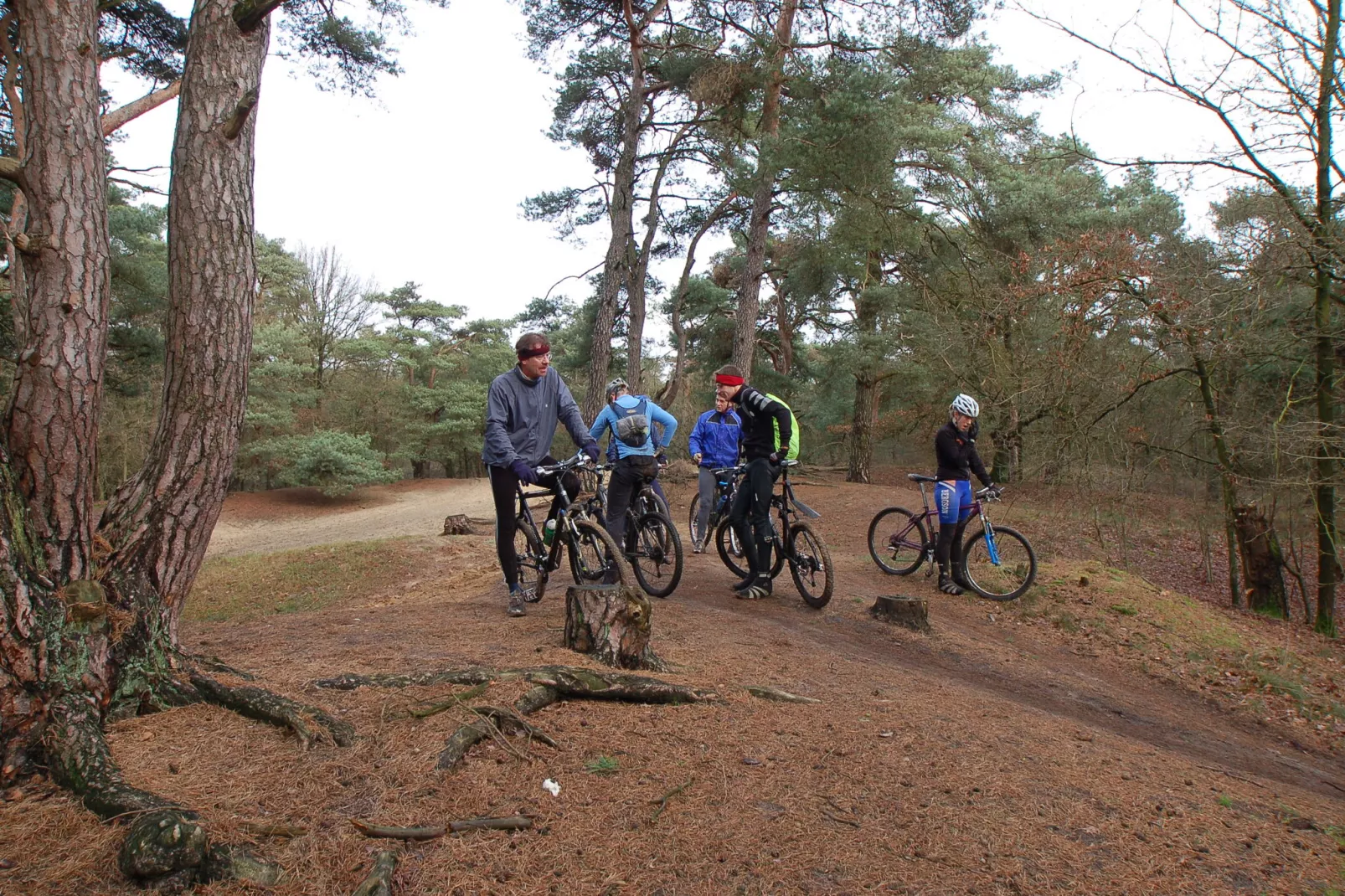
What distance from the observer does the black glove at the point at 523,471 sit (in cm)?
498

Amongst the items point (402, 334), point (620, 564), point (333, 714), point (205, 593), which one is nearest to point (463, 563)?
point (205, 593)

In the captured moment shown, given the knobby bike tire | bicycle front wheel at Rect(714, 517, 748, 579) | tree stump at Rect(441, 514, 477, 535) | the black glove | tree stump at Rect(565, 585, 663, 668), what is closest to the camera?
tree stump at Rect(565, 585, 663, 668)

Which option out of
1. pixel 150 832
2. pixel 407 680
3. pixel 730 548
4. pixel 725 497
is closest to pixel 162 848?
pixel 150 832

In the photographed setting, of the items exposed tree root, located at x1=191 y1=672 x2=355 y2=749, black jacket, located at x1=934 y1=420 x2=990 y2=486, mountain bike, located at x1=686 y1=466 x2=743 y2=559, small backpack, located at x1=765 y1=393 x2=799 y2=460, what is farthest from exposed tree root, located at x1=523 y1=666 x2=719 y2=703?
black jacket, located at x1=934 y1=420 x2=990 y2=486

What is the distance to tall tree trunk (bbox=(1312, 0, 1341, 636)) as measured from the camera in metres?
7.99

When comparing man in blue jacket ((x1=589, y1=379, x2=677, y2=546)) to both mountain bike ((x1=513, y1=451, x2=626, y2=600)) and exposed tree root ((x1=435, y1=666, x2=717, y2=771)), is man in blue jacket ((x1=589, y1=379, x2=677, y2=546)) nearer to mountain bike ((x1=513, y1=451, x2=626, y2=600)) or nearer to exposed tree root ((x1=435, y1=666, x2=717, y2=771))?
mountain bike ((x1=513, y1=451, x2=626, y2=600))

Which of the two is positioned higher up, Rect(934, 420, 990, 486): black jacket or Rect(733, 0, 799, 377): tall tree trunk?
Rect(733, 0, 799, 377): tall tree trunk

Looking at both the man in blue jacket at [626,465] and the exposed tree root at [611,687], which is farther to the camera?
the man in blue jacket at [626,465]

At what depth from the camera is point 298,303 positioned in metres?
30.5

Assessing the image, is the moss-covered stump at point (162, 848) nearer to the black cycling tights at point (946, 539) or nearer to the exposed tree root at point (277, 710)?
the exposed tree root at point (277, 710)

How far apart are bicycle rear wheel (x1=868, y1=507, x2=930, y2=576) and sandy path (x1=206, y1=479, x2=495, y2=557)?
313 inches

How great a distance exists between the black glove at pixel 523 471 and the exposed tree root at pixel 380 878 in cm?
303

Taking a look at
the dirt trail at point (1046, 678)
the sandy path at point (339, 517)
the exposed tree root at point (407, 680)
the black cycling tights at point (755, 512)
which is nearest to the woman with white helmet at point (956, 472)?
the dirt trail at point (1046, 678)

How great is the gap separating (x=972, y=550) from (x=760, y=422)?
10.6ft
